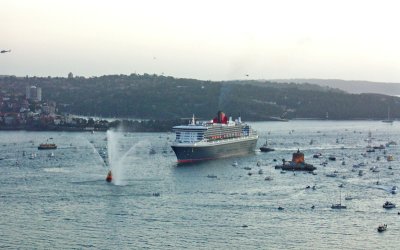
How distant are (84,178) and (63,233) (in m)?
10.1

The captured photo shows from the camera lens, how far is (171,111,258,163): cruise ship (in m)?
39.1

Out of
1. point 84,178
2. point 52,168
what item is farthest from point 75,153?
point 84,178

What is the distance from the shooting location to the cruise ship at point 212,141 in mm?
39094

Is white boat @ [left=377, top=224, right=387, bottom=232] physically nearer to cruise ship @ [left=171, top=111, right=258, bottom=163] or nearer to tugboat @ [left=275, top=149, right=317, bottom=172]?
tugboat @ [left=275, top=149, right=317, bottom=172]

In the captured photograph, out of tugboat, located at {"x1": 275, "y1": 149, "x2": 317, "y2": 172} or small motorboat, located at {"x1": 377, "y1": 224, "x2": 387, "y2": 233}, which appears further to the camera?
tugboat, located at {"x1": 275, "y1": 149, "x2": 317, "y2": 172}

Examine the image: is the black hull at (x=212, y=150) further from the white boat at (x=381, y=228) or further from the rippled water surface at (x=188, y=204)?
the white boat at (x=381, y=228)

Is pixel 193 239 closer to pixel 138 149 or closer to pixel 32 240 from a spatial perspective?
pixel 32 240

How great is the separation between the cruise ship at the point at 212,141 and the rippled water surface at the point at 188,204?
83 centimetres

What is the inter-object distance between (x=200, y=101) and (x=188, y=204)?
65.5m

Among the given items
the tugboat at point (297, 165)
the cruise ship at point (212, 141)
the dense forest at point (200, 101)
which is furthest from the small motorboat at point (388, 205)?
the dense forest at point (200, 101)

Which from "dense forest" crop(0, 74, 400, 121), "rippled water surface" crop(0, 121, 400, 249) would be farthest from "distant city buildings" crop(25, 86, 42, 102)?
"rippled water surface" crop(0, 121, 400, 249)

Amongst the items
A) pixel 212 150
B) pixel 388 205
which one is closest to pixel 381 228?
pixel 388 205

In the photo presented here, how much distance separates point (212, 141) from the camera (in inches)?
1626

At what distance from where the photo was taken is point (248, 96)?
9850 centimetres
